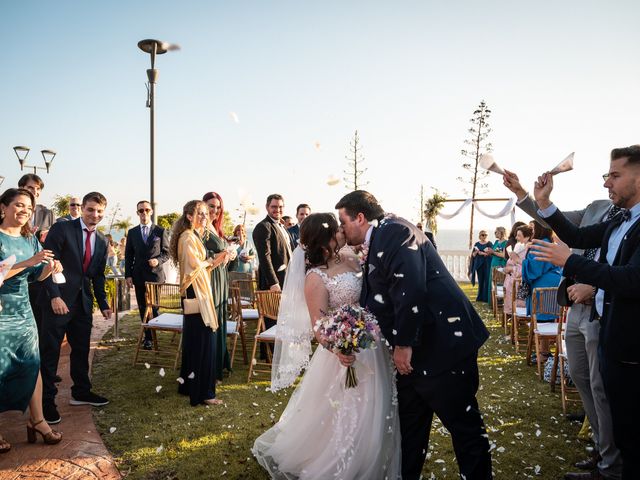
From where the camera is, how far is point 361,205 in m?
3.12

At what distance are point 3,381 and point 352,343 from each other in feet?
9.66

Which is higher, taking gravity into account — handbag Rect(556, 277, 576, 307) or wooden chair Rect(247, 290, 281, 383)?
handbag Rect(556, 277, 576, 307)

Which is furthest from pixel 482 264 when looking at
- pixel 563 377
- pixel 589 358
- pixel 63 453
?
pixel 63 453

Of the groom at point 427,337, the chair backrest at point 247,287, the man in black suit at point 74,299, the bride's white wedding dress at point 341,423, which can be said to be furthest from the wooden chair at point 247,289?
the groom at point 427,337

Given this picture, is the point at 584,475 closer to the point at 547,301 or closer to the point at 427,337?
the point at 427,337

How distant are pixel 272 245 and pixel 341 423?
3.77 metres

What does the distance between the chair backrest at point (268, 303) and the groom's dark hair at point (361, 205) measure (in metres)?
2.84

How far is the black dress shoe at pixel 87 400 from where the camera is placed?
4.98 meters

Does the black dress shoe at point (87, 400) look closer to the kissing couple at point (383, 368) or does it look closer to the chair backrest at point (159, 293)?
the chair backrest at point (159, 293)

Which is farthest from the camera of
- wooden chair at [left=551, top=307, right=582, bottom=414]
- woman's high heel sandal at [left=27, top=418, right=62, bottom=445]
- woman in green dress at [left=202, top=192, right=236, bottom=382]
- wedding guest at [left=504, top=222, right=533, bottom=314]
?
wedding guest at [left=504, top=222, right=533, bottom=314]

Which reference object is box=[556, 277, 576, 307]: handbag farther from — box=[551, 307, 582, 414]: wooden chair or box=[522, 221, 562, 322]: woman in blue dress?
box=[522, 221, 562, 322]: woman in blue dress

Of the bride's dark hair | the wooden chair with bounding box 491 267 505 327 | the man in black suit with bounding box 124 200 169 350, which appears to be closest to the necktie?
the bride's dark hair

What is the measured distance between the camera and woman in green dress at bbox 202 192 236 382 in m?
5.50

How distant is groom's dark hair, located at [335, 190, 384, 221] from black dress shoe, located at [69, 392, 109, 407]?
370 centimetres
